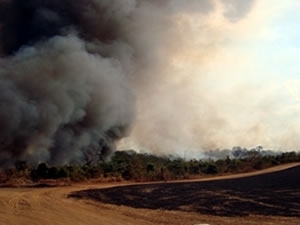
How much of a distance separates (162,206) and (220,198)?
9.31 feet

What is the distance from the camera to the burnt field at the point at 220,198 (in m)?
16.3

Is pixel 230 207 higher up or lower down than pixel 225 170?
lower down

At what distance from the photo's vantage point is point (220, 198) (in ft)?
64.3

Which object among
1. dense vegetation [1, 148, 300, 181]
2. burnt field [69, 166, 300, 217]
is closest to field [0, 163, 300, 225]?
burnt field [69, 166, 300, 217]

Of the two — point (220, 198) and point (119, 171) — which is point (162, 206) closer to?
point (220, 198)

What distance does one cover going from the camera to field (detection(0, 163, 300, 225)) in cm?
1452

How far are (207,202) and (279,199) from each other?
9.23 feet

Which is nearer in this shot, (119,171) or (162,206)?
(162,206)

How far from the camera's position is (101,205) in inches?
746

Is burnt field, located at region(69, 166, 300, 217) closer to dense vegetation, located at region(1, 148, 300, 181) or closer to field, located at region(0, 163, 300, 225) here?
field, located at region(0, 163, 300, 225)

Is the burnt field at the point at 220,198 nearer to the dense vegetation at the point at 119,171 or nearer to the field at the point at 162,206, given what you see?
the field at the point at 162,206

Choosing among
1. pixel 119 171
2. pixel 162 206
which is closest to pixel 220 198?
pixel 162 206

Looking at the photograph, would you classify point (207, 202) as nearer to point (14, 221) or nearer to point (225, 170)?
point (14, 221)

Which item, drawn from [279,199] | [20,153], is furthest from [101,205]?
[20,153]
